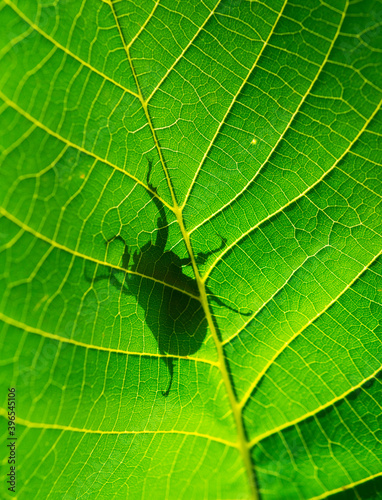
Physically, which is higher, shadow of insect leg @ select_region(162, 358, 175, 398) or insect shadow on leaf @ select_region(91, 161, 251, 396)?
insect shadow on leaf @ select_region(91, 161, 251, 396)

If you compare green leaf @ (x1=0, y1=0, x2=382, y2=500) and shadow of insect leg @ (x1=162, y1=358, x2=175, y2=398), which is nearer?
green leaf @ (x1=0, y1=0, x2=382, y2=500)

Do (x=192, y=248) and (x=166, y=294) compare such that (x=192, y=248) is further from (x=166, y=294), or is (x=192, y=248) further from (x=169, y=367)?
(x=169, y=367)

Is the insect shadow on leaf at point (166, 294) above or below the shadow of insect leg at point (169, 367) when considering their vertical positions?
above

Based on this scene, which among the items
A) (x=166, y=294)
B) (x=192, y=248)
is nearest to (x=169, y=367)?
(x=166, y=294)

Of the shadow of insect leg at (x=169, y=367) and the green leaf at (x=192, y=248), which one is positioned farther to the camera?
the shadow of insect leg at (x=169, y=367)

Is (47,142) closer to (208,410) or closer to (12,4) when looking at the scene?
(12,4)
